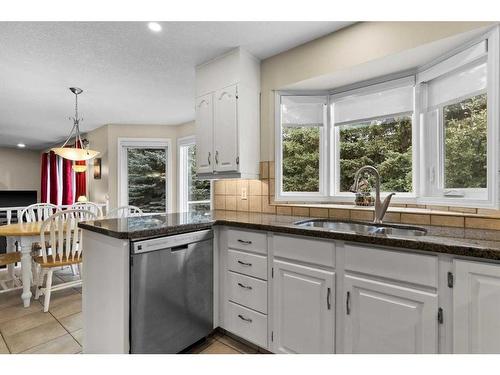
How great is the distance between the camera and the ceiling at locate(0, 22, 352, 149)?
1963 mm

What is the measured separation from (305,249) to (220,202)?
4.76 ft

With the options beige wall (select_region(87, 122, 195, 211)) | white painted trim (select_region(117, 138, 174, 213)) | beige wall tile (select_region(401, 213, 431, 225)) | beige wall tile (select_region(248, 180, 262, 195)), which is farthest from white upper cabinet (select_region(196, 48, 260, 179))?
white painted trim (select_region(117, 138, 174, 213))

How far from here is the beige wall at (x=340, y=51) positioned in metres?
1.66

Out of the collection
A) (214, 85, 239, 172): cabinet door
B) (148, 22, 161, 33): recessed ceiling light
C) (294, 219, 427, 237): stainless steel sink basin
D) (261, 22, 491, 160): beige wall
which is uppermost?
(148, 22, 161, 33): recessed ceiling light

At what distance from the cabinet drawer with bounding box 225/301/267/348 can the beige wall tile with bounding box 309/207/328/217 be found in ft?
2.86

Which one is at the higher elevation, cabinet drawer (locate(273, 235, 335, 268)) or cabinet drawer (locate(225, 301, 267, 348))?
cabinet drawer (locate(273, 235, 335, 268))

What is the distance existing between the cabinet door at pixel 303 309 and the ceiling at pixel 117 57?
5.65 feet

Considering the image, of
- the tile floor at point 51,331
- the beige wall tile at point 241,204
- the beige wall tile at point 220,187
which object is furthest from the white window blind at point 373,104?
the tile floor at point 51,331

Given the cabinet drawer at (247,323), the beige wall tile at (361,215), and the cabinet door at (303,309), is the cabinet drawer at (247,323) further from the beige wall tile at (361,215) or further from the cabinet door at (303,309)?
the beige wall tile at (361,215)

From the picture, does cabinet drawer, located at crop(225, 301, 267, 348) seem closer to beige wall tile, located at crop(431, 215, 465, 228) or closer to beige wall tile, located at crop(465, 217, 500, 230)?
beige wall tile, located at crop(431, 215, 465, 228)

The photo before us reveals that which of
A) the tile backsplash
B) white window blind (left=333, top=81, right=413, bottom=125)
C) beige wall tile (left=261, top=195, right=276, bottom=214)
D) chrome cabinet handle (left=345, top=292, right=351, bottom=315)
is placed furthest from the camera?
beige wall tile (left=261, top=195, right=276, bottom=214)
